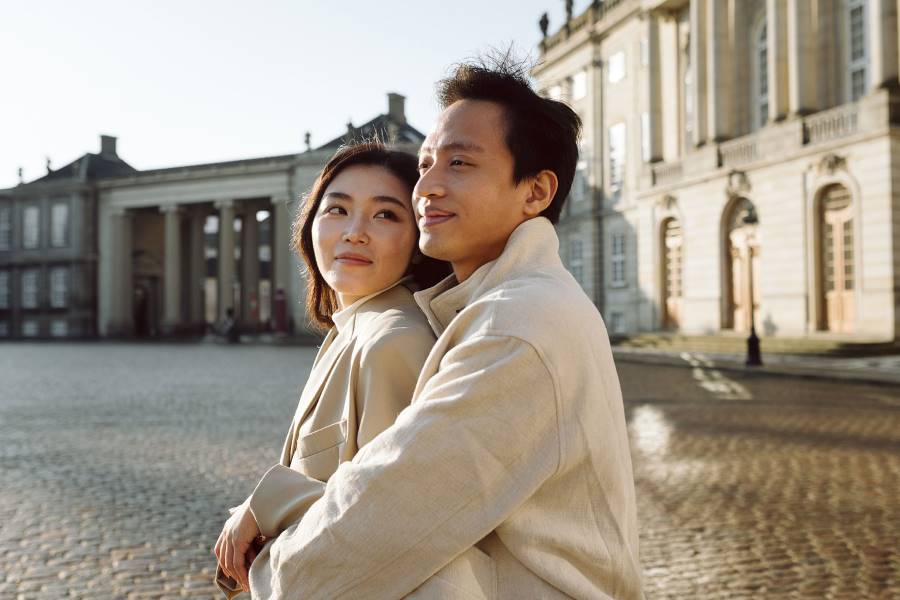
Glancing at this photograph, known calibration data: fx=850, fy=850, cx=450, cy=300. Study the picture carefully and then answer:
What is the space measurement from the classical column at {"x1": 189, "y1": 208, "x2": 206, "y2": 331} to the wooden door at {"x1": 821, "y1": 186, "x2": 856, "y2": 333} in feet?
146

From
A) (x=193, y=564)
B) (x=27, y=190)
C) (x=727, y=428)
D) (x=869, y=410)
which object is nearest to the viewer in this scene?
(x=193, y=564)

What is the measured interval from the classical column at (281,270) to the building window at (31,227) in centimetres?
2127

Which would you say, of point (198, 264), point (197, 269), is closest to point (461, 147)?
point (197, 269)

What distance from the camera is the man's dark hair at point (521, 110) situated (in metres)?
1.83

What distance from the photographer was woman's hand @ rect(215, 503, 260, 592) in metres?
1.79

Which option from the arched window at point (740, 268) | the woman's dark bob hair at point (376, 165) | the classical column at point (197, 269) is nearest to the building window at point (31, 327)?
the classical column at point (197, 269)

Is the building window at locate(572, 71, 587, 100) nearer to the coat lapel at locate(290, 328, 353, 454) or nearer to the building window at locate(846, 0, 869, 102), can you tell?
the building window at locate(846, 0, 869, 102)

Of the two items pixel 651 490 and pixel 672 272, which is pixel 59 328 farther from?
pixel 651 490

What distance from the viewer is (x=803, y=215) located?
25.0 meters

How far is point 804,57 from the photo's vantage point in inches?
1016

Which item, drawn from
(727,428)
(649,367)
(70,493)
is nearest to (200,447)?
(70,493)

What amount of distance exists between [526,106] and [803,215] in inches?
1001

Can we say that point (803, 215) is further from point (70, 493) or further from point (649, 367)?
point (70, 493)

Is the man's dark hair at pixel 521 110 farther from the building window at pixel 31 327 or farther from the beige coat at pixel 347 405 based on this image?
the building window at pixel 31 327
